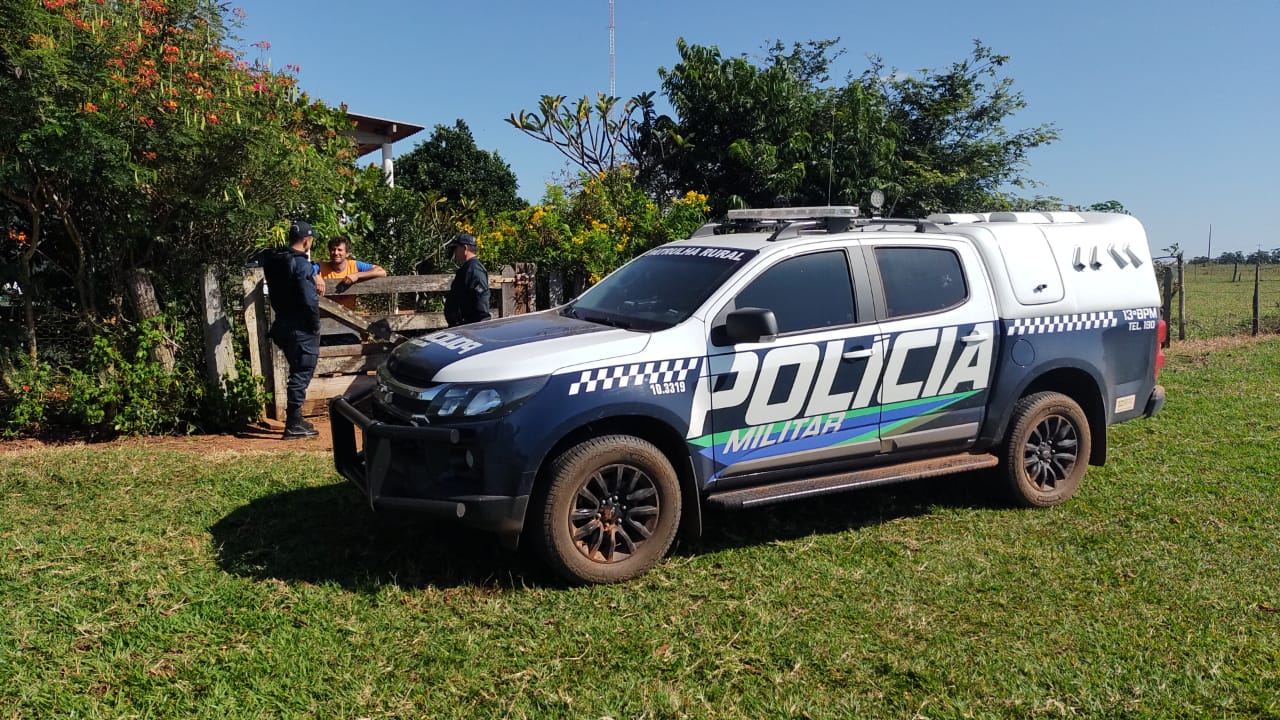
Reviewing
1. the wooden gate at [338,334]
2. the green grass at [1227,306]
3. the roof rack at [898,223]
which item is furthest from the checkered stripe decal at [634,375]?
the green grass at [1227,306]

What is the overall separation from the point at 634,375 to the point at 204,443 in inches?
180

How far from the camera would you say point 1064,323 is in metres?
5.74

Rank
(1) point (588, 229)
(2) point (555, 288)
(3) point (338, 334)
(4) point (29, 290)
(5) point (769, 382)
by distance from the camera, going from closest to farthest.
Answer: (5) point (769, 382) < (4) point (29, 290) < (3) point (338, 334) < (2) point (555, 288) < (1) point (588, 229)

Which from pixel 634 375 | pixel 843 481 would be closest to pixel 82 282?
pixel 634 375

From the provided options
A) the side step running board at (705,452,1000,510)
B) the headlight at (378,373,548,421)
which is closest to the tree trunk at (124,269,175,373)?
the headlight at (378,373,548,421)

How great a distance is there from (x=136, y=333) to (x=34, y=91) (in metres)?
2.05

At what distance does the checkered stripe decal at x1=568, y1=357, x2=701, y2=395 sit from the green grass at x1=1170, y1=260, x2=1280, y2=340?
13.5 m

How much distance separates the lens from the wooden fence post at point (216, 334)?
766 cm

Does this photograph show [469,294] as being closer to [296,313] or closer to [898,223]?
[296,313]

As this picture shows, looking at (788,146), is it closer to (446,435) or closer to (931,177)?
(931,177)

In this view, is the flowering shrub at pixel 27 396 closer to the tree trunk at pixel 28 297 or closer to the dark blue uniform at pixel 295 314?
the tree trunk at pixel 28 297

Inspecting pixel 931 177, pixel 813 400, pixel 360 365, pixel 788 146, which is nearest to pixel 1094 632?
pixel 813 400

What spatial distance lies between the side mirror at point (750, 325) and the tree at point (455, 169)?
70.9ft

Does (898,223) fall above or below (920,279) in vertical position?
above
